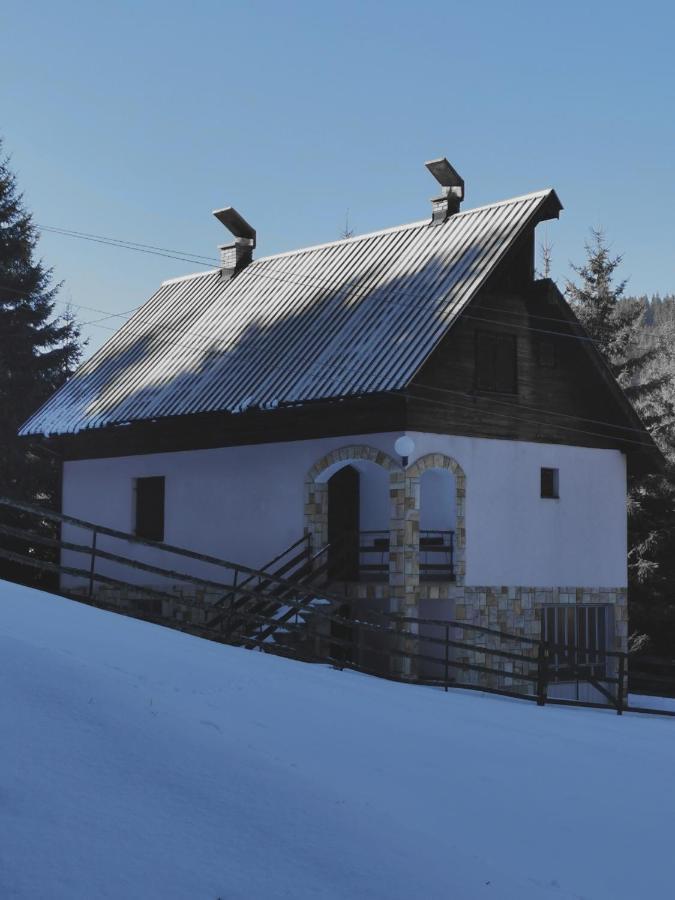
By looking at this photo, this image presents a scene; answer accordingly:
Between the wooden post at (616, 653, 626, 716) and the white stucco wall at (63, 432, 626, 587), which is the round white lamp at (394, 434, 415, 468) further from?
the wooden post at (616, 653, 626, 716)

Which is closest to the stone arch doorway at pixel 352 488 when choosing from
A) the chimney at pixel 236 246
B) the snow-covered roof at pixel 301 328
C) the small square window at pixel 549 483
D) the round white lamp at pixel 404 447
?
the round white lamp at pixel 404 447

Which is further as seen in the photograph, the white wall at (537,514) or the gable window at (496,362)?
the gable window at (496,362)

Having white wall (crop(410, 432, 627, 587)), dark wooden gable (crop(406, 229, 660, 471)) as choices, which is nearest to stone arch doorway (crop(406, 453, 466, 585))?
white wall (crop(410, 432, 627, 587))

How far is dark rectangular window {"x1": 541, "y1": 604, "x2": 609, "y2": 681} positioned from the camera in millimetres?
24562

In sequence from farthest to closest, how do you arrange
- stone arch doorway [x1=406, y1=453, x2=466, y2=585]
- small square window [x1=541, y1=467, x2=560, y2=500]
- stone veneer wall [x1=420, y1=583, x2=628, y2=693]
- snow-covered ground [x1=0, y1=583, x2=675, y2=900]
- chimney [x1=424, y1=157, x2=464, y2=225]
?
chimney [x1=424, y1=157, x2=464, y2=225]
small square window [x1=541, y1=467, x2=560, y2=500]
stone veneer wall [x1=420, y1=583, x2=628, y2=693]
stone arch doorway [x1=406, y1=453, x2=466, y2=585]
snow-covered ground [x1=0, y1=583, x2=675, y2=900]

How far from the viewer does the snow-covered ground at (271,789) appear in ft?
26.9

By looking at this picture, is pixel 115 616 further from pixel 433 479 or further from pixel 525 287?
pixel 525 287

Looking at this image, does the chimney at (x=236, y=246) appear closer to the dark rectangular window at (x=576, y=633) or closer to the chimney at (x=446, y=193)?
the chimney at (x=446, y=193)

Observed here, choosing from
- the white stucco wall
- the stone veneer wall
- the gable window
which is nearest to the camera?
the stone veneer wall

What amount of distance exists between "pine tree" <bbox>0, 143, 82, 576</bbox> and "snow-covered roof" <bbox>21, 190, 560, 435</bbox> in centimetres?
534

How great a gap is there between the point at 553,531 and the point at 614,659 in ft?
11.1

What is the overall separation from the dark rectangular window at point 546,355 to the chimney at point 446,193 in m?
3.64

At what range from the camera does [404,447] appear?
71.8ft

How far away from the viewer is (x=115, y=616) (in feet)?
54.6
